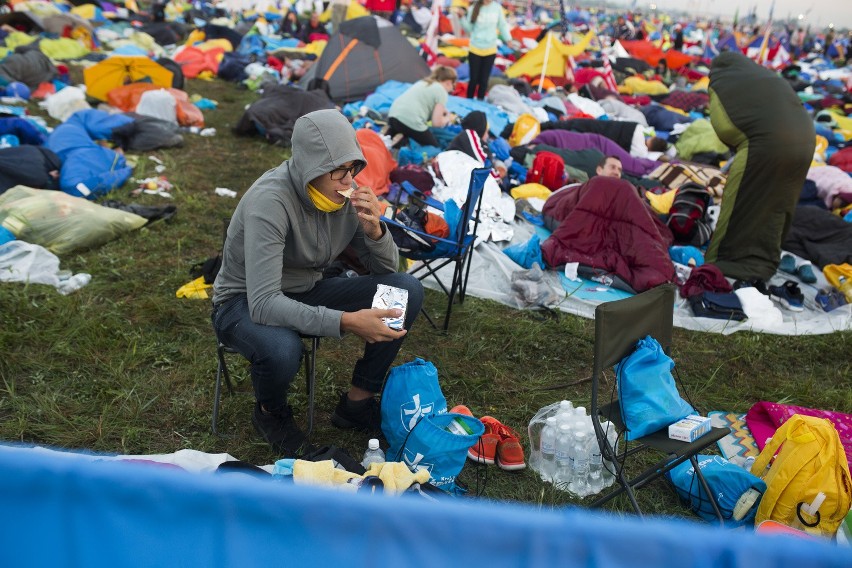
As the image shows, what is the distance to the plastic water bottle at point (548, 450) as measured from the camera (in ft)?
10.2

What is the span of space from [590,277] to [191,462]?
3442 millimetres

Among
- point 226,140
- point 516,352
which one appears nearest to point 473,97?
point 226,140

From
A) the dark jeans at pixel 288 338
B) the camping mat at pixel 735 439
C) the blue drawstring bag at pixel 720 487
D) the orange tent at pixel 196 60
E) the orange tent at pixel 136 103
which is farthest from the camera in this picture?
the orange tent at pixel 196 60

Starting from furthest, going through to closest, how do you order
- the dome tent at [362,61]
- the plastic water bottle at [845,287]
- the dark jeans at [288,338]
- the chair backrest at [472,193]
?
1. the dome tent at [362,61]
2. the plastic water bottle at [845,287]
3. the chair backrest at [472,193]
4. the dark jeans at [288,338]

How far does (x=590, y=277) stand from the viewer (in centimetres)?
525

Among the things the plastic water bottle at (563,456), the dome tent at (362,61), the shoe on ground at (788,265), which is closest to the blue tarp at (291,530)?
the plastic water bottle at (563,456)

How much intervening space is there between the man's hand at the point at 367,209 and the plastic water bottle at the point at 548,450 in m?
1.23

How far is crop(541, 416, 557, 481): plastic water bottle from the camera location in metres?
3.10

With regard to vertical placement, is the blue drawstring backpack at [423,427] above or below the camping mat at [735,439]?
above

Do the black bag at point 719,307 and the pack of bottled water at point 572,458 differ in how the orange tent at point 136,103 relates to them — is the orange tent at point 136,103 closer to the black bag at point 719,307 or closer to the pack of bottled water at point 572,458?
the black bag at point 719,307

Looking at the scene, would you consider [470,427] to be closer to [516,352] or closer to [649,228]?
[516,352]

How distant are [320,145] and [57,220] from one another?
3091 mm

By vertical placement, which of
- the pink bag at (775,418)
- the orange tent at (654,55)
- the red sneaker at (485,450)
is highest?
the red sneaker at (485,450)

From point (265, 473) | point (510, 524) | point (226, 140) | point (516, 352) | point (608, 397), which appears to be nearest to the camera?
point (510, 524)
